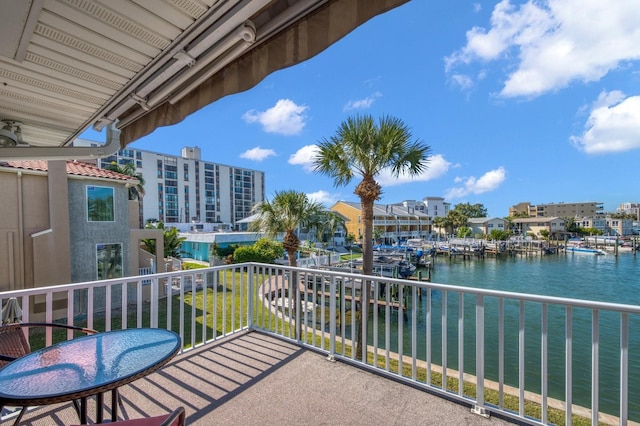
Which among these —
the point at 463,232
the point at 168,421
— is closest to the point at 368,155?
the point at 168,421

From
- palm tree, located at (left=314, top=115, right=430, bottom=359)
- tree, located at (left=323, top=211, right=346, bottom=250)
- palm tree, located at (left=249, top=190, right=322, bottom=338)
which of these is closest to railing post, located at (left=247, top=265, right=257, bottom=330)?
palm tree, located at (left=314, top=115, right=430, bottom=359)

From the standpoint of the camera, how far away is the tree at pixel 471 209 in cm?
6351

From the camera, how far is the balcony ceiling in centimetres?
126

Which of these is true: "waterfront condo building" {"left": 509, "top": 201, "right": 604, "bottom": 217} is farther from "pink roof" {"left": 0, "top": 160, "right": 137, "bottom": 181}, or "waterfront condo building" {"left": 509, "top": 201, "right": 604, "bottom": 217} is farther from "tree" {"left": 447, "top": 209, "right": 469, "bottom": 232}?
"pink roof" {"left": 0, "top": 160, "right": 137, "bottom": 181}

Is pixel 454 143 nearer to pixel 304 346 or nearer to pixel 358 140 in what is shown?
pixel 358 140

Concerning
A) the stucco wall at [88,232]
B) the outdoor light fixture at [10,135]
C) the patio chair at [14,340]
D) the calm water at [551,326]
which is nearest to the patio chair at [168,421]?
the patio chair at [14,340]

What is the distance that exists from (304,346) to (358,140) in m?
5.39

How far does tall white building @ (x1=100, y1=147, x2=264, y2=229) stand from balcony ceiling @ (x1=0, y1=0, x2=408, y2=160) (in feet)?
158

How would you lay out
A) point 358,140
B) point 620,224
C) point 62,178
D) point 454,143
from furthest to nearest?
point 620,224
point 454,143
point 62,178
point 358,140

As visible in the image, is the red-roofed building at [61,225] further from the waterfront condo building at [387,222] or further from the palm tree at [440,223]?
the palm tree at [440,223]

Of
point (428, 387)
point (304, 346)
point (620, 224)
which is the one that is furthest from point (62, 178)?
point (620, 224)

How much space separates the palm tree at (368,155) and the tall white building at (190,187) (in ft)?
141

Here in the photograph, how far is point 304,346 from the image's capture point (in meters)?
3.32

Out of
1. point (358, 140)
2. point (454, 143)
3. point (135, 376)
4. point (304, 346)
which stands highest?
point (454, 143)
